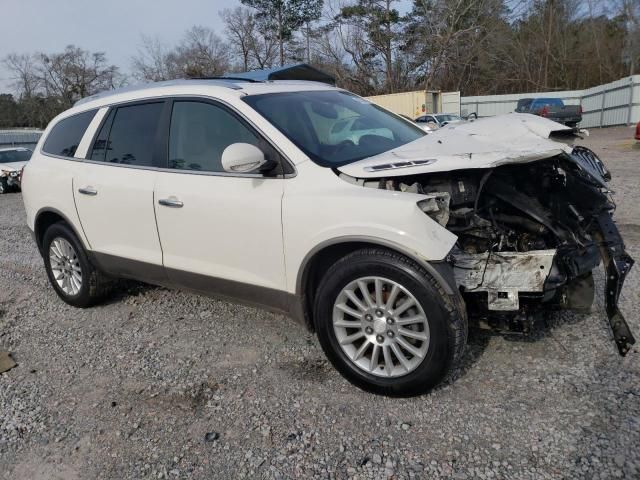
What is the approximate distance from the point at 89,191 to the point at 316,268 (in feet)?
7.09

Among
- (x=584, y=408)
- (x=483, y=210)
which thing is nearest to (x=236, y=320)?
(x=483, y=210)

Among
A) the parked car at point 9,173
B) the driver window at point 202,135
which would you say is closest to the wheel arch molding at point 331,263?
the driver window at point 202,135

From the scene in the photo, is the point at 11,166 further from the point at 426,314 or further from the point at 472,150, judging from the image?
the point at 426,314

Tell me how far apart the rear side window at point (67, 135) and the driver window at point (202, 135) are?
113 cm

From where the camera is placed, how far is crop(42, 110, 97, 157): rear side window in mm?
4332

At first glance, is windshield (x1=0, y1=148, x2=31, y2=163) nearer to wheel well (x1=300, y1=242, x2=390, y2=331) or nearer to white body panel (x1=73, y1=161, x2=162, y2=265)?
white body panel (x1=73, y1=161, x2=162, y2=265)

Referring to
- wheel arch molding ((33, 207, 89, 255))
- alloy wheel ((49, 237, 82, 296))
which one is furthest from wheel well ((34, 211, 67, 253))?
alloy wheel ((49, 237, 82, 296))

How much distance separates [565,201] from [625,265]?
0.49m

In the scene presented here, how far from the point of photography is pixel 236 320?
13.6ft

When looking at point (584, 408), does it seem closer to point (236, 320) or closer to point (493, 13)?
point (236, 320)

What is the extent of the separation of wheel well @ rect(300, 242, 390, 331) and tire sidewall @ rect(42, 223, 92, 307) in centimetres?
234

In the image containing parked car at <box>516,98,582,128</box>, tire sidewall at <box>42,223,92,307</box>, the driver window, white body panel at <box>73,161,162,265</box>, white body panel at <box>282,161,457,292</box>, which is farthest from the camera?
parked car at <box>516,98,582,128</box>

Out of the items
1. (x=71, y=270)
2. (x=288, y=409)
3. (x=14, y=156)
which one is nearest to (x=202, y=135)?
(x=288, y=409)

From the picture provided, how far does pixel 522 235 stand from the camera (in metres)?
2.95
